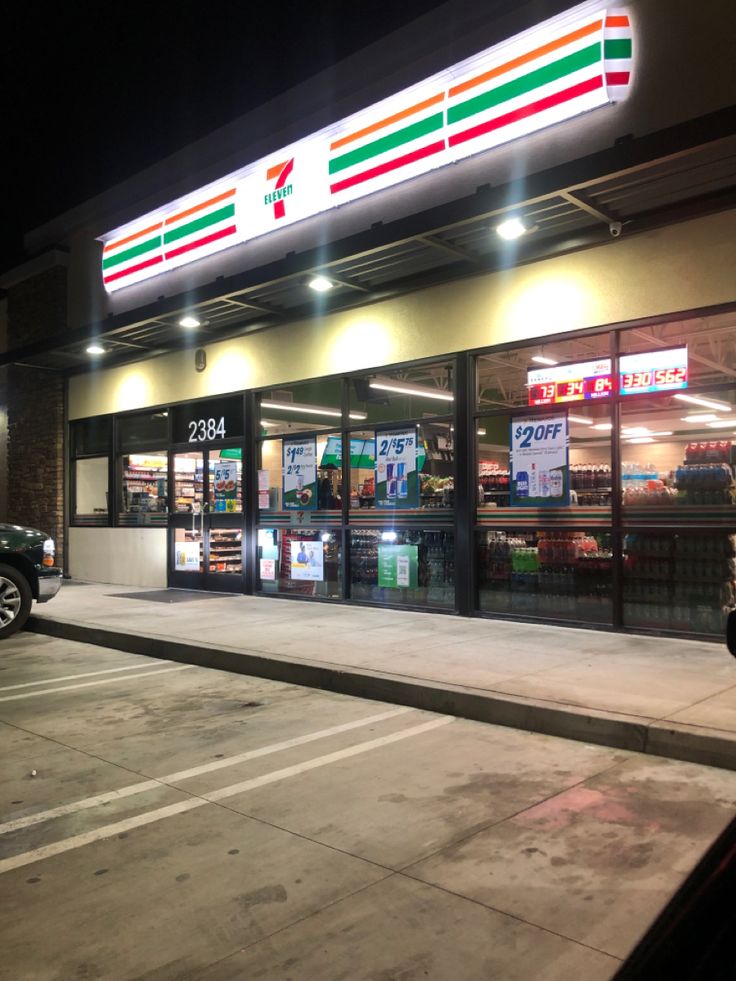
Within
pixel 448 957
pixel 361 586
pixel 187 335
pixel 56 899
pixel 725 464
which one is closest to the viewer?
pixel 448 957

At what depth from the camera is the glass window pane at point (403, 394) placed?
409 inches

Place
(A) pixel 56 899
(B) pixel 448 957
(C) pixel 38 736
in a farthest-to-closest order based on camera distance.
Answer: (C) pixel 38 736
(A) pixel 56 899
(B) pixel 448 957

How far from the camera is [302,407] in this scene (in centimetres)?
1227

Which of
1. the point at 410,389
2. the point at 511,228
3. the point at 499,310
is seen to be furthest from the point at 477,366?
the point at 511,228

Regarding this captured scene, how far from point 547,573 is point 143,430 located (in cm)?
909

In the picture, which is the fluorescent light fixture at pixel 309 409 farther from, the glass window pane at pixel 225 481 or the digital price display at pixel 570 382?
the digital price display at pixel 570 382

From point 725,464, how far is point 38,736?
22.5 feet

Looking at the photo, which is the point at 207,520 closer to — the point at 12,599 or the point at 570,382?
the point at 12,599

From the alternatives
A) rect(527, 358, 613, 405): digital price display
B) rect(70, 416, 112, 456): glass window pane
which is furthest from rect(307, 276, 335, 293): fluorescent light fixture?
rect(70, 416, 112, 456): glass window pane

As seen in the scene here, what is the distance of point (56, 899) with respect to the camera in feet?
10.8

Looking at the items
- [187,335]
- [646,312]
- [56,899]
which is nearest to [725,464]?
[646,312]

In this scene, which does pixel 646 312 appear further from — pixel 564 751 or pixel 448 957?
pixel 448 957

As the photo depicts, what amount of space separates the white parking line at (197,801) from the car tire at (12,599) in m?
6.61

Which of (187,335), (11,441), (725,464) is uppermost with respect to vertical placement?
(187,335)
